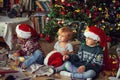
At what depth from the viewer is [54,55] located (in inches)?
100

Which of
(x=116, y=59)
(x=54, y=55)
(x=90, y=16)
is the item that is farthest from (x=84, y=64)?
(x=90, y=16)

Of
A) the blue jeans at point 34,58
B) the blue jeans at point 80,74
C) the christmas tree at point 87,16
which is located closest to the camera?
the blue jeans at point 80,74

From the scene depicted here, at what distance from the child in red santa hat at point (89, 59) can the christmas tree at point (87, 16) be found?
2.89ft

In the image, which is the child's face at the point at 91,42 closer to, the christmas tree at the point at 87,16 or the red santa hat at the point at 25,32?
the red santa hat at the point at 25,32

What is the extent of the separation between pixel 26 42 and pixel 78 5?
109cm

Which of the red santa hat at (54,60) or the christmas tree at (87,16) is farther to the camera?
the christmas tree at (87,16)

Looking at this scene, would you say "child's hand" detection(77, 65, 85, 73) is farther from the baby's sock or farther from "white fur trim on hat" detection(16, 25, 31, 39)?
"white fur trim on hat" detection(16, 25, 31, 39)

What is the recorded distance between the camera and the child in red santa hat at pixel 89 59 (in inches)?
93.8

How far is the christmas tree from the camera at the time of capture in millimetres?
3336

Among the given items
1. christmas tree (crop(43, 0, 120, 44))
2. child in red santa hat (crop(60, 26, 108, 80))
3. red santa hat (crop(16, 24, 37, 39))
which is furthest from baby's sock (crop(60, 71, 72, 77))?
christmas tree (crop(43, 0, 120, 44))

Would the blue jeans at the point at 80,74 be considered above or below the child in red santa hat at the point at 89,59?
below

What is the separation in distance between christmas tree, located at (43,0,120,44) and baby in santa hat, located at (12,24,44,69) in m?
0.91

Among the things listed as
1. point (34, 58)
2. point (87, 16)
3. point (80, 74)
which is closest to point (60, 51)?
point (34, 58)

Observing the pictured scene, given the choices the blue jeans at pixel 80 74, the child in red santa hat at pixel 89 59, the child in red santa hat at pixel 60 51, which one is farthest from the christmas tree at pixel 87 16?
the blue jeans at pixel 80 74
